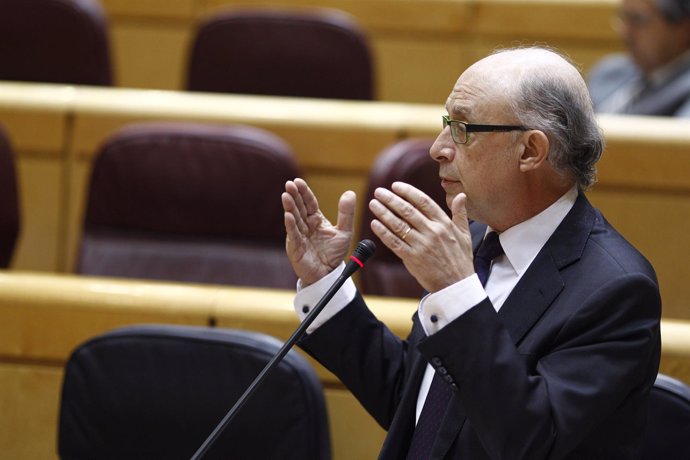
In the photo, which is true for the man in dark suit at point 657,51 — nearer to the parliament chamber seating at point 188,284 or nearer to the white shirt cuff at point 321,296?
the parliament chamber seating at point 188,284

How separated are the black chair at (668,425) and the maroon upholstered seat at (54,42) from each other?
2.65ft

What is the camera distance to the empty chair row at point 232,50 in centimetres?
121

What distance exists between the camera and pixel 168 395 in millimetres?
670

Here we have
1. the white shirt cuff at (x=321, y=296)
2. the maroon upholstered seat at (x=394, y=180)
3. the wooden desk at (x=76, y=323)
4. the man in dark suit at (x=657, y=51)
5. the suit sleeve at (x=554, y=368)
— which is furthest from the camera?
the man in dark suit at (x=657, y=51)

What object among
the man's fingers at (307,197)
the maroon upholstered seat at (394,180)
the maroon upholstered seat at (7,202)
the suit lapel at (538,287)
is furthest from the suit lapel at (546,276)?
the maroon upholstered seat at (7,202)

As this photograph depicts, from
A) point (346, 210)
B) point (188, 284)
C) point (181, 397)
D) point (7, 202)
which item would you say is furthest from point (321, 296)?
point (7, 202)

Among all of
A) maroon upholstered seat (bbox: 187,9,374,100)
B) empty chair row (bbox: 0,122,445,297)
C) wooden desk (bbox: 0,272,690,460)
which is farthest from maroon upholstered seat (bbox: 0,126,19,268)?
maroon upholstered seat (bbox: 187,9,374,100)


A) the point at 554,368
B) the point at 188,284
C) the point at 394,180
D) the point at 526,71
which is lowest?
the point at 188,284

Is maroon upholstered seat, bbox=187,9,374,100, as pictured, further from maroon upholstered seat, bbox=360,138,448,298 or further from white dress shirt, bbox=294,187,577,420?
white dress shirt, bbox=294,187,577,420

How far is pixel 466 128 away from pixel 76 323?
0.36m

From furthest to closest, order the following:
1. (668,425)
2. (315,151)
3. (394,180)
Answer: (315,151) < (394,180) < (668,425)

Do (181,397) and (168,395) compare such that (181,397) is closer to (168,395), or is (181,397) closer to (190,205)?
(168,395)

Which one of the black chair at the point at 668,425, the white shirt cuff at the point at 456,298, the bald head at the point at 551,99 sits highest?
the bald head at the point at 551,99

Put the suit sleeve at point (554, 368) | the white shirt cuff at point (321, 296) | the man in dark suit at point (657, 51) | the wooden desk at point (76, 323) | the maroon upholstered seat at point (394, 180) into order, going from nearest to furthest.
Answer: the suit sleeve at point (554, 368)
the white shirt cuff at point (321, 296)
the wooden desk at point (76, 323)
the maroon upholstered seat at point (394, 180)
the man in dark suit at point (657, 51)
